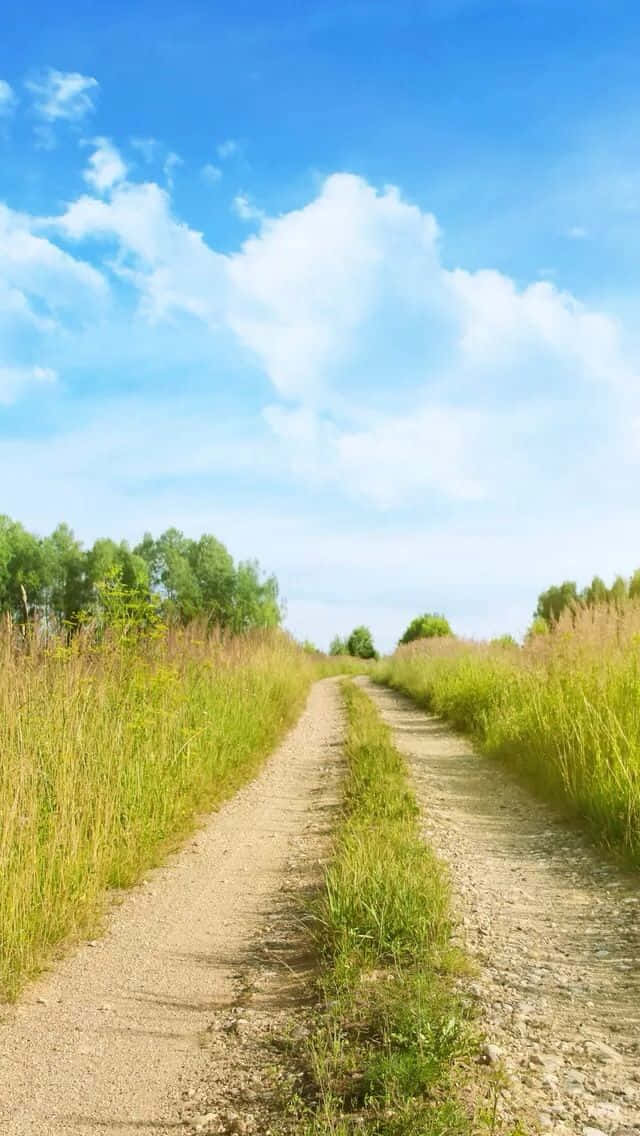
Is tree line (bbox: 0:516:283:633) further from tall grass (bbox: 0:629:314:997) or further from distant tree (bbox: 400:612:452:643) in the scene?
tall grass (bbox: 0:629:314:997)

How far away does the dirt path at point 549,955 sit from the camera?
2.96 meters

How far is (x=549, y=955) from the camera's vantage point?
4.39m

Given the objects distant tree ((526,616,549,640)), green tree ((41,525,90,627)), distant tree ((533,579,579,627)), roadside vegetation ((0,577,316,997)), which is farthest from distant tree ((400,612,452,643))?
roadside vegetation ((0,577,316,997))

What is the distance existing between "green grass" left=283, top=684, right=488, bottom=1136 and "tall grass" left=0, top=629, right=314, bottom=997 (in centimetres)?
149

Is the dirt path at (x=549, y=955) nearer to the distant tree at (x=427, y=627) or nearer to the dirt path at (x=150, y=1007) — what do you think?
the dirt path at (x=150, y=1007)

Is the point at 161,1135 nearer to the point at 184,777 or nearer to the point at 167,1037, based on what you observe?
the point at 167,1037

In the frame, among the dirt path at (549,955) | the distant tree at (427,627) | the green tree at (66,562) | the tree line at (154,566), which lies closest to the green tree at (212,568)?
the tree line at (154,566)

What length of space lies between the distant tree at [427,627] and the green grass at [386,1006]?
37.6 meters

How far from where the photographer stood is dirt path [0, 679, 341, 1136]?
9.93 feet

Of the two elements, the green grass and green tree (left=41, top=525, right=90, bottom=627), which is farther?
green tree (left=41, top=525, right=90, bottom=627)

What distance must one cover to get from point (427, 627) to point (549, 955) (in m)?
43.7

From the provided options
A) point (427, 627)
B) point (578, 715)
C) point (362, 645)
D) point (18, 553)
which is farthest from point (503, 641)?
point (362, 645)

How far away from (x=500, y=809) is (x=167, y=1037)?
536 centimetres

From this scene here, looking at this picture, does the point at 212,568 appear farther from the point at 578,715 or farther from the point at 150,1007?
the point at 150,1007
